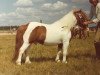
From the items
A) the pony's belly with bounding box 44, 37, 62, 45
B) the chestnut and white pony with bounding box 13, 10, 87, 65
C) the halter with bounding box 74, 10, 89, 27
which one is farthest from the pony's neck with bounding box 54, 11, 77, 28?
the pony's belly with bounding box 44, 37, 62, 45

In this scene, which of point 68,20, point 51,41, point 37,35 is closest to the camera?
point 37,35

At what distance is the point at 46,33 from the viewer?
10.0 meters

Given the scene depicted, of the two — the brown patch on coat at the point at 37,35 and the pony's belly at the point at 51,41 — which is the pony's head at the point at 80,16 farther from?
the brown patch on coat at the point at 37,35

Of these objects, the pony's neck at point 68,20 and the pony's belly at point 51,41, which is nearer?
the pony's belly at point 51,41

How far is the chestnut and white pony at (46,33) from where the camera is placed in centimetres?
1000

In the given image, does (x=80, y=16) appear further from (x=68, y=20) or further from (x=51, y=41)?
(x=51, y=41)

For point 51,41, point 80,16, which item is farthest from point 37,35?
point 80,16

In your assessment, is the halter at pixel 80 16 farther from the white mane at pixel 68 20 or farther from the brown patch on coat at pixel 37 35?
the brown patch on coat at pixel 37 35

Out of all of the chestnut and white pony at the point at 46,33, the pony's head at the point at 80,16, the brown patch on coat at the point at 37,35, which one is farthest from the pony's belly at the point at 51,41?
the pony's head at the point at 80,16

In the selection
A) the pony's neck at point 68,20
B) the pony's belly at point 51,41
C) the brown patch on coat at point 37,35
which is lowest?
the pony's belly at point 51,41

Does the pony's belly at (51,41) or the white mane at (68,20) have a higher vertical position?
the white mane at (68,20)

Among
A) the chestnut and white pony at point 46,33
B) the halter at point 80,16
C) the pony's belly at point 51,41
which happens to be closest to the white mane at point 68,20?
the chestnut and white pony at point 46,33

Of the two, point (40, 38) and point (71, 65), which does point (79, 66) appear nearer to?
point (71, 65)

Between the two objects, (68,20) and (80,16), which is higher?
(80,16)
